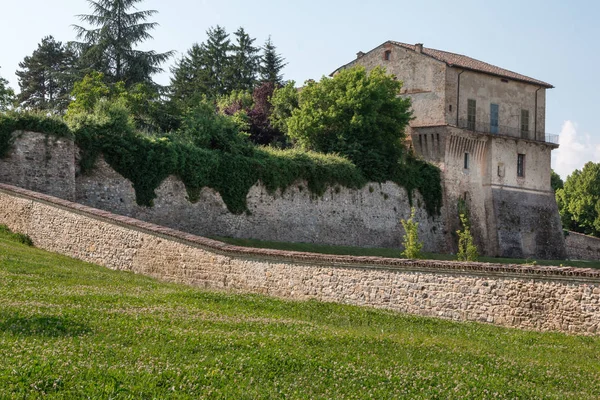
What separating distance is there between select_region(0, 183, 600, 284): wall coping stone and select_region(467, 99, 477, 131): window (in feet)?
113

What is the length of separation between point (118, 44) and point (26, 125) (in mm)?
25424

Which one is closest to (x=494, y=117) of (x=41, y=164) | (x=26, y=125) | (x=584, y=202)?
(x=584, y=202)

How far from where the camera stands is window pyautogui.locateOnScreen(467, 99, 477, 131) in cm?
5369

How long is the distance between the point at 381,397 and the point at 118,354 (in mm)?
3395

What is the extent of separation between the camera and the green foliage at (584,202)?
77688mm

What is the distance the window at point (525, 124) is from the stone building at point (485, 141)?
69mm

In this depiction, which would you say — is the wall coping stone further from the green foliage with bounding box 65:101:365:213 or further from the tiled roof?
the tiled roof

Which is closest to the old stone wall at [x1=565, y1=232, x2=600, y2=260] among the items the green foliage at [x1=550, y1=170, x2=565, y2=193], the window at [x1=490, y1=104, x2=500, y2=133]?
the window at [x1=490, y1=104, x2=500, y2=133]

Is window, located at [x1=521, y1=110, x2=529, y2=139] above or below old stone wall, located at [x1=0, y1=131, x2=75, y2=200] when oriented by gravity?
above

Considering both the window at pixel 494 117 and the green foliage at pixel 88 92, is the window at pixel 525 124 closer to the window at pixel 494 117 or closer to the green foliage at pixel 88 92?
the window at pixel 494 117

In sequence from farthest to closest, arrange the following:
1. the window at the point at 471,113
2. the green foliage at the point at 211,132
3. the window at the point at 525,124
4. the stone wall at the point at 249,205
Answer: the window at the point at 525,124, the window at the point at 471,113, the green foliage at the point at 211,132, the stone wall at the point at 249,205

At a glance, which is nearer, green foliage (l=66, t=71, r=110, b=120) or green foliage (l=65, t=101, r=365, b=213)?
green foliage (l=65, t=101, r=365, b=213)

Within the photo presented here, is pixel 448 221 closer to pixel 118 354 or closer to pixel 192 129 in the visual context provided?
pixel 192 129

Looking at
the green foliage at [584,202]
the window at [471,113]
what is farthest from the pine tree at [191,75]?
the green foliage at [584,202]
